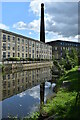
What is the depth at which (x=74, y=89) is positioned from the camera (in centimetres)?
209

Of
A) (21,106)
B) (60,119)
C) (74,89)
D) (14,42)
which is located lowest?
(21,106)

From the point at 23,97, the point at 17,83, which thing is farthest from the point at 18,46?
the point at 23,97

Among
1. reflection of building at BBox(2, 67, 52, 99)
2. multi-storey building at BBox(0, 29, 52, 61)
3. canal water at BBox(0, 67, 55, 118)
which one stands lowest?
reflection of building at BBox(2, 67, 52, 99)

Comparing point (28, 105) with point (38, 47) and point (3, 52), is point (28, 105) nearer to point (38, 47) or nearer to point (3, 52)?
point (3, 52)

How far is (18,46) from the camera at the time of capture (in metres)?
50.2

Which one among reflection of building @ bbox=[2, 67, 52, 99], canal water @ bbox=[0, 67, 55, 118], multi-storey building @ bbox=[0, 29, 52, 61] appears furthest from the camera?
multi-storey building @ bbox=[0, 29, 52, 61]

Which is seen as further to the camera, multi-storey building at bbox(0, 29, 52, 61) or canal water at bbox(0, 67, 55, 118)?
multi-storey building at bbox(0, 29, 52, 61)

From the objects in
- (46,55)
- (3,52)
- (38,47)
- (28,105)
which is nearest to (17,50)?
(3,52)

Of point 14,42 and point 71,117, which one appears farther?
point 14,42

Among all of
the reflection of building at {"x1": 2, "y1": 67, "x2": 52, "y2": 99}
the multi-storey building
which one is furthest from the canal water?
the multi-storey building

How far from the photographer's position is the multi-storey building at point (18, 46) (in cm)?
4328

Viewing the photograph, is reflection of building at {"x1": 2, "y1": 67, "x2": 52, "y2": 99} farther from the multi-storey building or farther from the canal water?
the multi-storey building

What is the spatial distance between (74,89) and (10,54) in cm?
4478

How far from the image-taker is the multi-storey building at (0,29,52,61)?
43.3 meters
